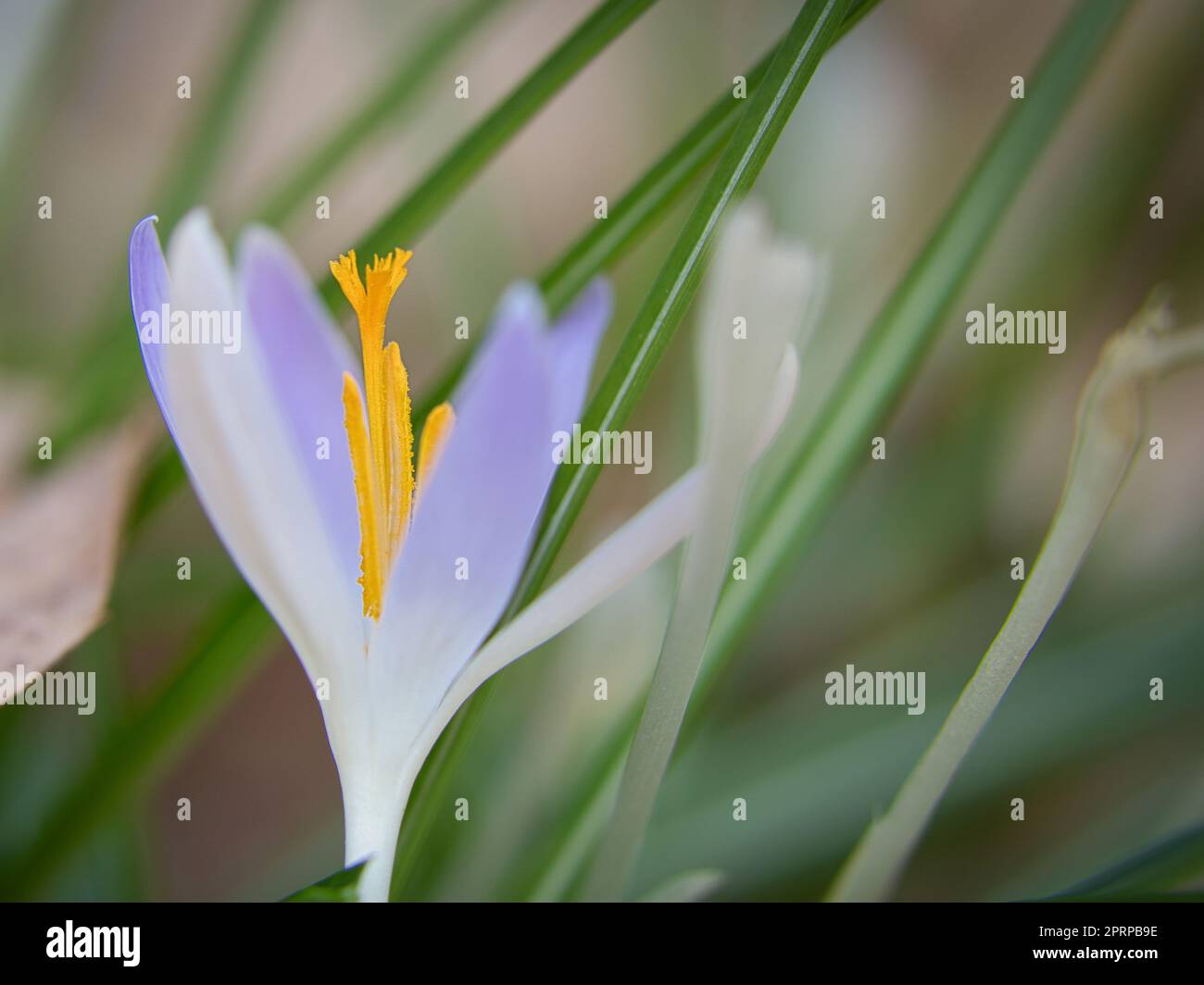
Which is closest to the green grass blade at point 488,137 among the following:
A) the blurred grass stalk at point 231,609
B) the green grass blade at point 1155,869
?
the blurred grass stalk at point 231,609

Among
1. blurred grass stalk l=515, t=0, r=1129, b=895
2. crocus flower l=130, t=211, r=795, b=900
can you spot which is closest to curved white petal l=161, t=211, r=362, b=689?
crocus flower l=130, t=211, r=795, b=900

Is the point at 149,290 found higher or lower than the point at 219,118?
lower

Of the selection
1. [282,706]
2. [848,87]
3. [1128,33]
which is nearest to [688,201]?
[848,87]

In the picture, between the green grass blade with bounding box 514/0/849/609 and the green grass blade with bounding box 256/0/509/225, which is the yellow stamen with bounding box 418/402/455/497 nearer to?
the green grass blade with bounding box 514/0/849/609

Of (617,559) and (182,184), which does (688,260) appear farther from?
(182,184)

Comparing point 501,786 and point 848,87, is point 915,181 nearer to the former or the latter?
point 848,87

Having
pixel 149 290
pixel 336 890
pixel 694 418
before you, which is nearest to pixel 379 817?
pixel 336 890

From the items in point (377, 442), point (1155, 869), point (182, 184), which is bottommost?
point (1155, 869)
